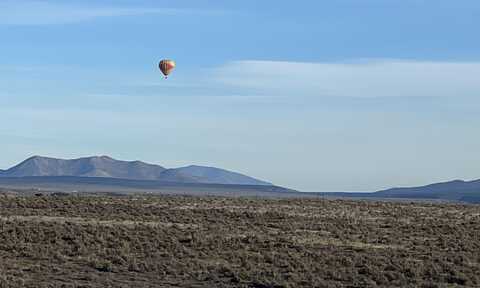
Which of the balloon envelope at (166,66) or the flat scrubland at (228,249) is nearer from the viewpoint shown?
the flat scrubland at (228,249)

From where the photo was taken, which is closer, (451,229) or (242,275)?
(242,275)

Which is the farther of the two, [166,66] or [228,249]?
[166,66]

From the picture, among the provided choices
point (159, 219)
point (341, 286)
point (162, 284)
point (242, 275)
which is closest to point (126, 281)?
point (162, 284)

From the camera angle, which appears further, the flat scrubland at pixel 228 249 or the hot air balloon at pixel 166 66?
the hot air balloon at pixel 166 66

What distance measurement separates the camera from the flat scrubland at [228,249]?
25.4 metres

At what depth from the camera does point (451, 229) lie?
44156mm

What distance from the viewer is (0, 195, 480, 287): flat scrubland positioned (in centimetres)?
2539

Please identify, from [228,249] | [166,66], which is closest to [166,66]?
[166,66]

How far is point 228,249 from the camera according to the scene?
32531 mm

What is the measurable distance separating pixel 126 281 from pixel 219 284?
2.37m

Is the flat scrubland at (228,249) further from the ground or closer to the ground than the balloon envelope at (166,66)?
closer to the ground

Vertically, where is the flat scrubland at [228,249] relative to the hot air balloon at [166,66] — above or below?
below

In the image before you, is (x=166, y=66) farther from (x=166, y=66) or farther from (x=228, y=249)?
(x=228, y=249)

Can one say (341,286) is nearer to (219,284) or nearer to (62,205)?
(219,284)
